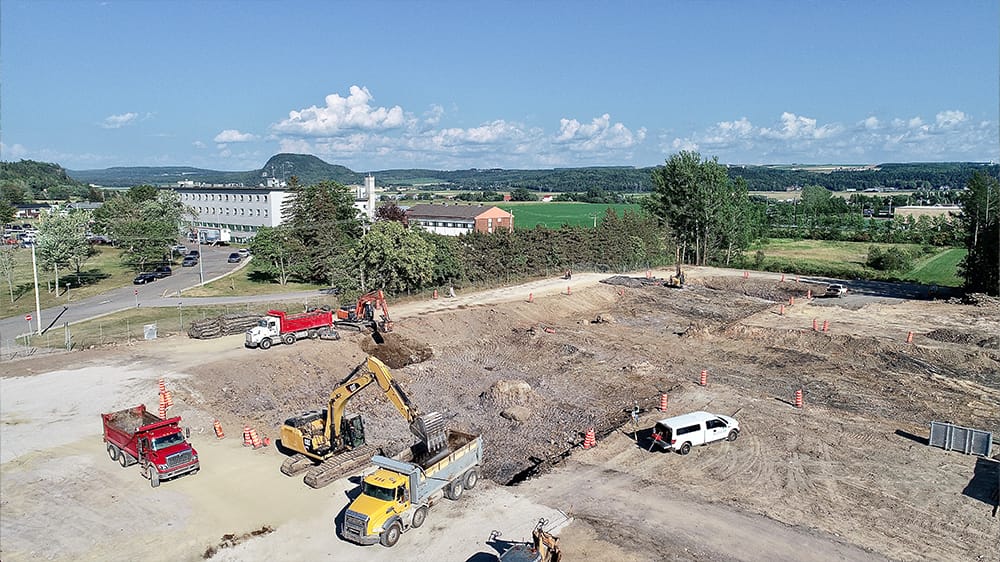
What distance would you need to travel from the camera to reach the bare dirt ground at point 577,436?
Answer: 1842 centimetres

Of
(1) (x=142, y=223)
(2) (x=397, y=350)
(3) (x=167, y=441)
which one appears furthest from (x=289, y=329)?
(1) (x=142, y=223)

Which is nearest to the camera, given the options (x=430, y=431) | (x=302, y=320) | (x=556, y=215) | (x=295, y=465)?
(x=430, y=431)

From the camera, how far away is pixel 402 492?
18.1 metres

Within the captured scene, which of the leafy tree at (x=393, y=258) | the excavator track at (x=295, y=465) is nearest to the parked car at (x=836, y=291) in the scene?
the leafy tree at (x=393, y=258)

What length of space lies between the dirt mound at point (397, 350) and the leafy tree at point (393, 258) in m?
10.3

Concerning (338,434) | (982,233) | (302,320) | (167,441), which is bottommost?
(338,434)

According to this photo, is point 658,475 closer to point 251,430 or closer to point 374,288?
point 251,430

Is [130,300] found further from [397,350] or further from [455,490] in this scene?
[455,490]

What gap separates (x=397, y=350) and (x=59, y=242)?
38.8m

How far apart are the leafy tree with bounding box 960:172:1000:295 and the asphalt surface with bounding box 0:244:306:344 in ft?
187

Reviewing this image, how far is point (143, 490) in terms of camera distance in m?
20.8

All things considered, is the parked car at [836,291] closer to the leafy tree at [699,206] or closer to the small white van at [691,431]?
the leafy tree at [699,206]

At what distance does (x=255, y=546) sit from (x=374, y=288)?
31.2m

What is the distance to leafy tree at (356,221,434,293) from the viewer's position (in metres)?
46.9
